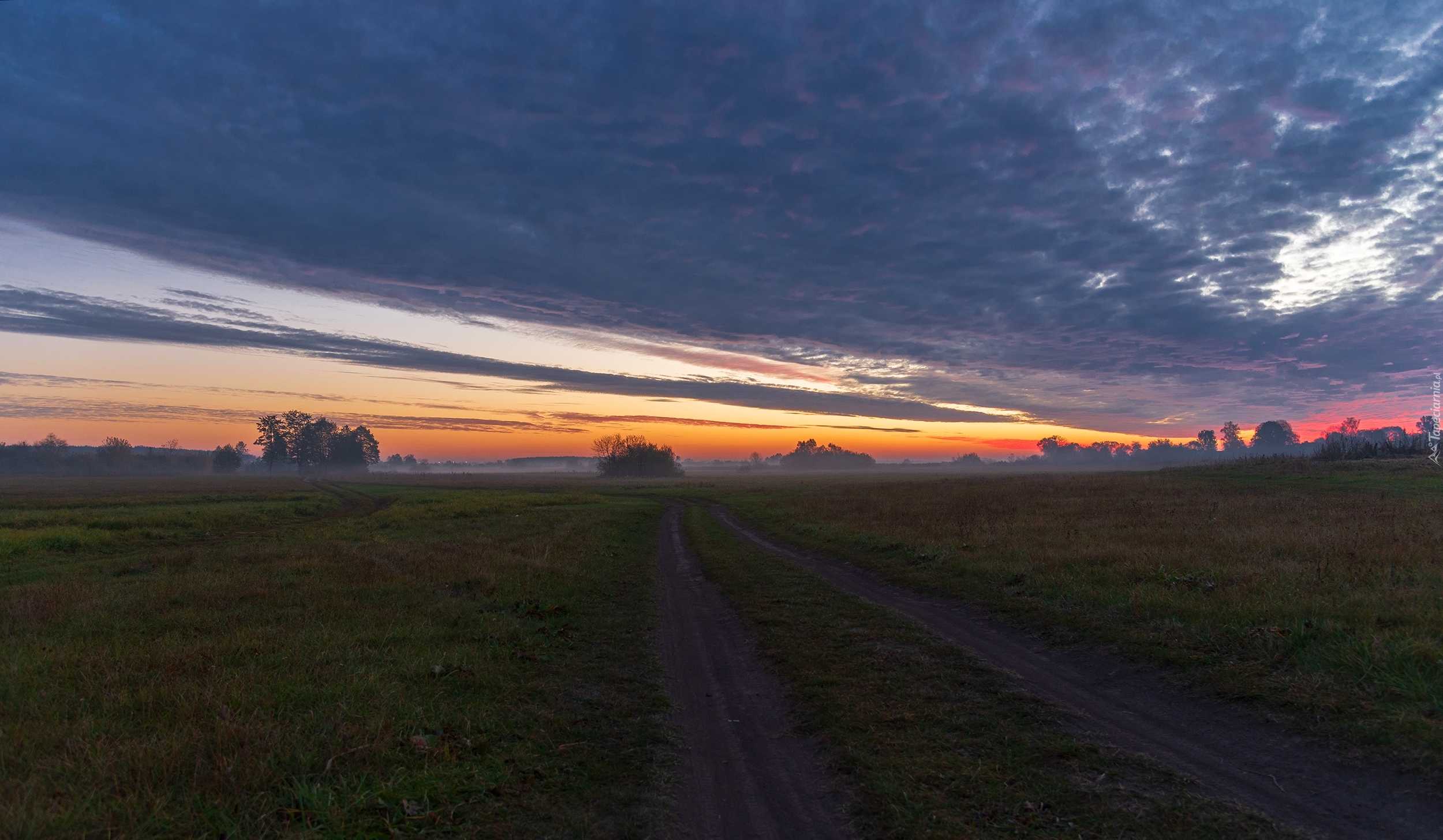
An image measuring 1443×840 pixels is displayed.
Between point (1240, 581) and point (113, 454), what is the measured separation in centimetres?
27063

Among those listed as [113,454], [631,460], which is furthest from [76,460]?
[631,460]

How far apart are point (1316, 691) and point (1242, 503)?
23.8m

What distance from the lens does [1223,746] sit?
630 centimetres

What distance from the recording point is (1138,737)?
6.55 m

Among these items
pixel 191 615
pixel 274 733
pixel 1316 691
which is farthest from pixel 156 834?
pixel 1316 691

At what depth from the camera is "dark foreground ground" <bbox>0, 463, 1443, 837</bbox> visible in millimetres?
5109

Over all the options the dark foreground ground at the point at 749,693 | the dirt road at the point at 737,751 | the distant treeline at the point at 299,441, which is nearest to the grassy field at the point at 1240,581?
the dark foreground ground at the point at 749,693

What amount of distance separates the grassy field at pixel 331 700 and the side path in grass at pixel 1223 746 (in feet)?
17.1

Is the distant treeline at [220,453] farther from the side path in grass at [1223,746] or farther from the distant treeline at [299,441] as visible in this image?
the side path in grass at [1223,746]

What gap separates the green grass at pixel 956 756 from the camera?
4906 millimetres

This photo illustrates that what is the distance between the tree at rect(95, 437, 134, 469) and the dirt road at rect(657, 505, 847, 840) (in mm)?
260288

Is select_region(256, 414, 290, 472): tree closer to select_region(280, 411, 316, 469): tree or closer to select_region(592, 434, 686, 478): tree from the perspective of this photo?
select_region(280, 411, 316, 469): tree

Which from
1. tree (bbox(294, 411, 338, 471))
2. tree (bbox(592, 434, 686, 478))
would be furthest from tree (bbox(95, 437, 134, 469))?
tree (bbox(592, 434, 686, 478))

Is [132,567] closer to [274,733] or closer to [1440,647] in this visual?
[274,733]
